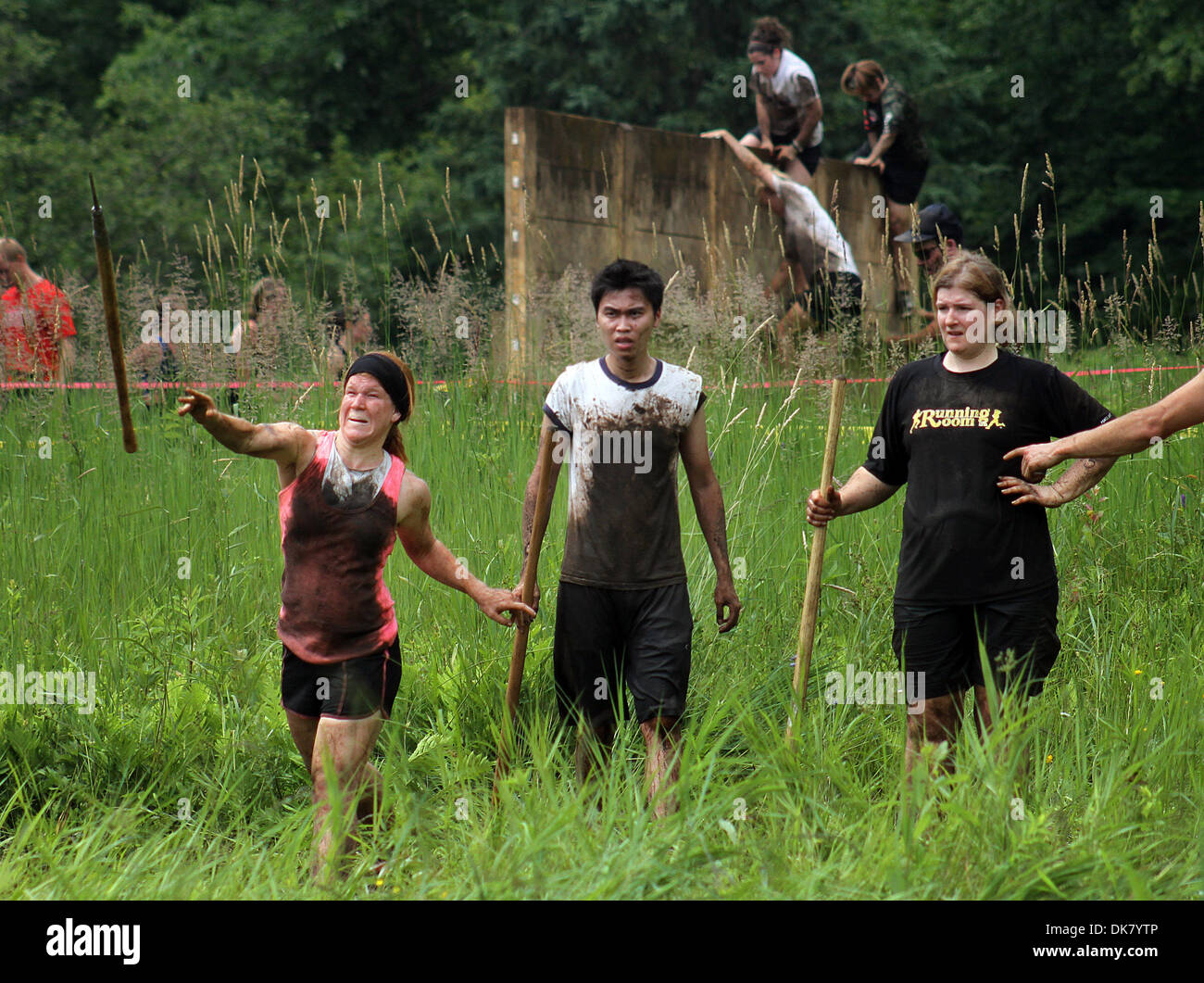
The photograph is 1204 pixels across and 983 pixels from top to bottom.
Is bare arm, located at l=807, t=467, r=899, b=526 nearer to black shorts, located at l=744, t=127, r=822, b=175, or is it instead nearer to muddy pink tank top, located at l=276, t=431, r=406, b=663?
muddy pink tank top, located at l=276, t=431, r=406, b=663

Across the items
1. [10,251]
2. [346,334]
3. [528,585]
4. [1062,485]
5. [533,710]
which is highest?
[10,251]

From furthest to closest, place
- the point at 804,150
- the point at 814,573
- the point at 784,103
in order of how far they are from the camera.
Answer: the point at 804,150, the point at 784,103, the point at 814,573

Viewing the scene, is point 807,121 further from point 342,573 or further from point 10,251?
point 342,573

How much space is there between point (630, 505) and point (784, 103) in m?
7.03

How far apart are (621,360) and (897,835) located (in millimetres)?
1749

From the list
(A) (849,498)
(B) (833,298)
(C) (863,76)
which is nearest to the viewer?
(A) (849,498)

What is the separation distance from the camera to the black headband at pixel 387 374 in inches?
154

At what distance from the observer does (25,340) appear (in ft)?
21.7

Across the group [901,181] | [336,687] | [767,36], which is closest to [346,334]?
[336,687]

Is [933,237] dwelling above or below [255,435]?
above

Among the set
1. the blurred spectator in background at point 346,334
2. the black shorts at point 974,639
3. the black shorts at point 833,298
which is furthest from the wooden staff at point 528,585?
the black shorts at point 833,298

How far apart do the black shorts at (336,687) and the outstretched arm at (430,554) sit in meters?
0.33

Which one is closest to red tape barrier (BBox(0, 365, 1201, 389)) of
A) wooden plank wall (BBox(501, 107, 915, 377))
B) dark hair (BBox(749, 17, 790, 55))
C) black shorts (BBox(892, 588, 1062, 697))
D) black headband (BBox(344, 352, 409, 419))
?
wooden plank wall (BBox(501, 107, 915, 377))

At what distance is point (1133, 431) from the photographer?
141 inches
